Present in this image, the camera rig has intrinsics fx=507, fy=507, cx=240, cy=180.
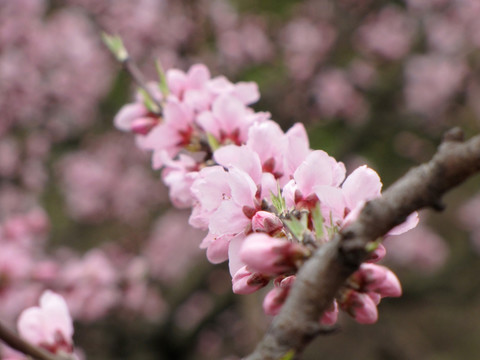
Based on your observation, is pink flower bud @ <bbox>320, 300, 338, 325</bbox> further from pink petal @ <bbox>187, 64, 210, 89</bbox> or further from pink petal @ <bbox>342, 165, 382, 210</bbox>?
pink petal @ <bbox>187, 64, 210, 89</bbox>

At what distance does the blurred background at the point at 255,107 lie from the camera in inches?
126

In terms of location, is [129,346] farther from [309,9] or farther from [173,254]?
[309,9]

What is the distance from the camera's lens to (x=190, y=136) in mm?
1062

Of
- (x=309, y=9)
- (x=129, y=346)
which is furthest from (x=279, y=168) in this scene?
(x=309, y=9)

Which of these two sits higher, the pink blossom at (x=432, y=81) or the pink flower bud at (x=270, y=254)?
the pink blossom at (x=432, y=81)

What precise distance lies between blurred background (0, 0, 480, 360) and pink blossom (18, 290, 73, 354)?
1.51 m

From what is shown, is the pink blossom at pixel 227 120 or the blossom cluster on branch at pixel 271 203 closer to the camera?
the blossom cluster on branch at pixel 271 203

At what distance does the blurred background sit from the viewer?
10.5ft

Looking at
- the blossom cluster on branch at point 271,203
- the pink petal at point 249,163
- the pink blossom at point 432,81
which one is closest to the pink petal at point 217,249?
the blossom cluster on branch at point 271,203

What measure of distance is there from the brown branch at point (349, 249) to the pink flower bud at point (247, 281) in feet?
0.55

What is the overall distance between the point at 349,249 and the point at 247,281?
0.22 meters

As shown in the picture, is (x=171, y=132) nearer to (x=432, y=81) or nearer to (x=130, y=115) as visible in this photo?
(x=130, y=115)

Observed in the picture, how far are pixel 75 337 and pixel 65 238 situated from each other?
1.94 meters

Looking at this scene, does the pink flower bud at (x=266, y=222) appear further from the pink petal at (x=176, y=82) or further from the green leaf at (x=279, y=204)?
the pink petal at (x=176, y=82)
